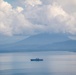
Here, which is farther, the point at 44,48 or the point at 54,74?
the point at 44,48

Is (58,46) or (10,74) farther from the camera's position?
(58,46)

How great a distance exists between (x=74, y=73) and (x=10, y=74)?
894 cm

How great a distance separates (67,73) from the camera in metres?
38.2

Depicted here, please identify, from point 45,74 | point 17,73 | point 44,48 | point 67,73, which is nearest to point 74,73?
point 67,73

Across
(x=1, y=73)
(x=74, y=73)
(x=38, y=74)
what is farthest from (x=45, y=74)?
(x=1, y=73)

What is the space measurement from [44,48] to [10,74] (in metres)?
152

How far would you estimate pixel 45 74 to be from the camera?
3831cm

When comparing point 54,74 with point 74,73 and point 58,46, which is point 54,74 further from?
point 58,46

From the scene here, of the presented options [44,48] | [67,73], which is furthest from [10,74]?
[44,48]

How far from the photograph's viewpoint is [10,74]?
3847cm

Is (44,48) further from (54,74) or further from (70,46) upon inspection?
(54,74)

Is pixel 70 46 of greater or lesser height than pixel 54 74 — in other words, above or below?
above

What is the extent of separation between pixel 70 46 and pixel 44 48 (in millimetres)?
21041

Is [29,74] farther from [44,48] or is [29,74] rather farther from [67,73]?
[44,48]
